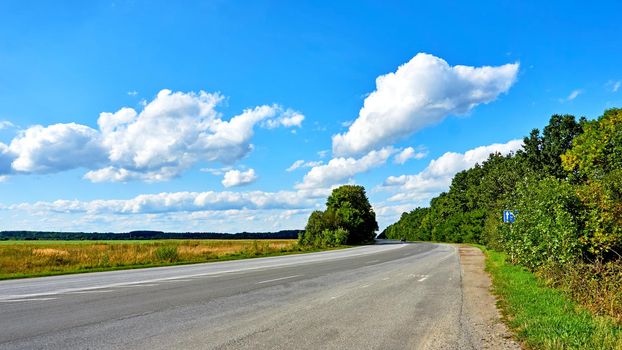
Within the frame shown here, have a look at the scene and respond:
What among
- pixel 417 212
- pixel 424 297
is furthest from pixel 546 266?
pixel 417 212

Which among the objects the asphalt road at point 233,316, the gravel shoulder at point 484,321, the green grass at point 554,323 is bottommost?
the gravel shoulder at point 484,321

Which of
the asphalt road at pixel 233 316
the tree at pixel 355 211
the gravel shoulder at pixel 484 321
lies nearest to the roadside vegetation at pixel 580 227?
the gravel shoulder at pixel 484 321

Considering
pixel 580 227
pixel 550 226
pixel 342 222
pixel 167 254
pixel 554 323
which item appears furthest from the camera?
pixel 342 222

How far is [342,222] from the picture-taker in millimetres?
72875

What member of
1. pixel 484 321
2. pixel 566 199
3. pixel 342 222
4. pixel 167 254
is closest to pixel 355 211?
pixel 342 222

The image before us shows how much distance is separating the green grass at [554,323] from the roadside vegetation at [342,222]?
4949 centimetres

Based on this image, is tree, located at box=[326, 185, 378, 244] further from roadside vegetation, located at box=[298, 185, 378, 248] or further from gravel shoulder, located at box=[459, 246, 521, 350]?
gravel shoulder, located at box=[459, 246, 521, 350]

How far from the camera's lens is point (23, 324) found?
819 cm

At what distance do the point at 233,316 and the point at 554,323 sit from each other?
612 cm

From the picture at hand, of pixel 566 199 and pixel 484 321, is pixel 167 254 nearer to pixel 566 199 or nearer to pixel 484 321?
pixel 566 199

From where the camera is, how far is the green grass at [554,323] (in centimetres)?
668

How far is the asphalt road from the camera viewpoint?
7.07 m

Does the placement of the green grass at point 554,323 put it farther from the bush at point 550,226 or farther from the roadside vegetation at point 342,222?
the roadside vegetation at point 342,222

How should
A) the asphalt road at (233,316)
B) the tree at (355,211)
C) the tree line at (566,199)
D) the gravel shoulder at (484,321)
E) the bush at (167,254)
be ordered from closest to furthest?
the asphalt road at (233,316)
the gravel shoulder at (484,321)
the tree line at (566,199)
the bush at (167,254)
the tree at (355,211)
